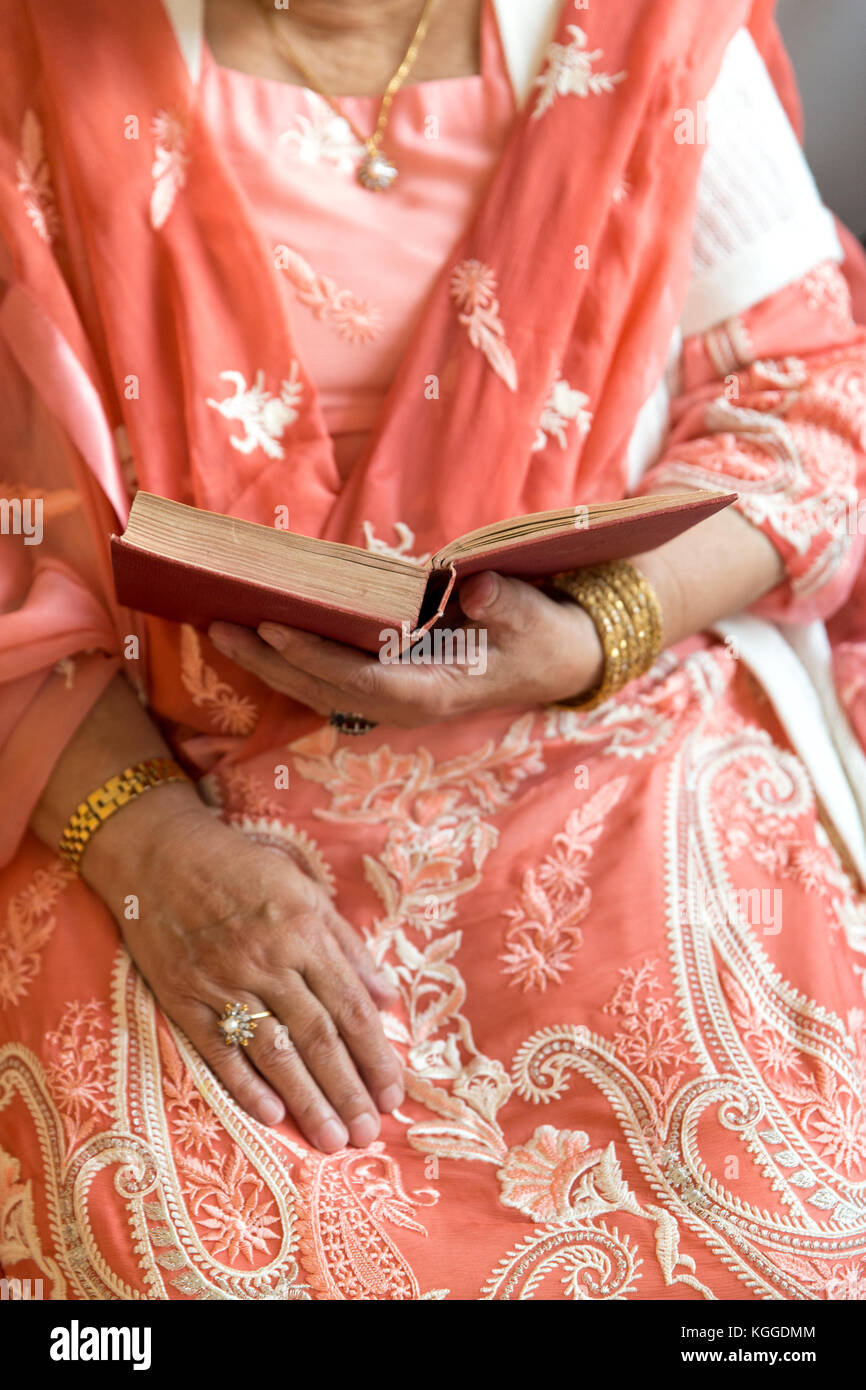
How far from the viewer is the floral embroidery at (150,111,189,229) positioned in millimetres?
939

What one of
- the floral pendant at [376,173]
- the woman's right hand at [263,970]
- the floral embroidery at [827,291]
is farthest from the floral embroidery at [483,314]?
the woman's right hand at [263,970]

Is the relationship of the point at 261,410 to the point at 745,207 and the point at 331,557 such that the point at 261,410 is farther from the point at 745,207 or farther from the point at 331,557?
the point at 745,207

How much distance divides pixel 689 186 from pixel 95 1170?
95 cm

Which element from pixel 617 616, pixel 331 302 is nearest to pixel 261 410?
pixel 331 302

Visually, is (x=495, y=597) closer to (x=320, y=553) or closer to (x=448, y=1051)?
(x=320, y=553)

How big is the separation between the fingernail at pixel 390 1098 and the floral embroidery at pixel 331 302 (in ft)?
2.09

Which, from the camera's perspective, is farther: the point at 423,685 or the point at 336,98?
the point at 336,98

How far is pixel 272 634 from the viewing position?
2.76 feet

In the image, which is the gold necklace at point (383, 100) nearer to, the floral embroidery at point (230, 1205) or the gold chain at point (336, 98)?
the gold chain at point (336, 98)

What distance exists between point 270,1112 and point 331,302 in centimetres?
68

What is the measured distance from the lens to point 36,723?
0.98m

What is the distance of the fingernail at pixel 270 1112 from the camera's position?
2.75ft

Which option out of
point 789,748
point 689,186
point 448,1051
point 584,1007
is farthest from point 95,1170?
point 689,186

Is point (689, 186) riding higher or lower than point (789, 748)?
higher
